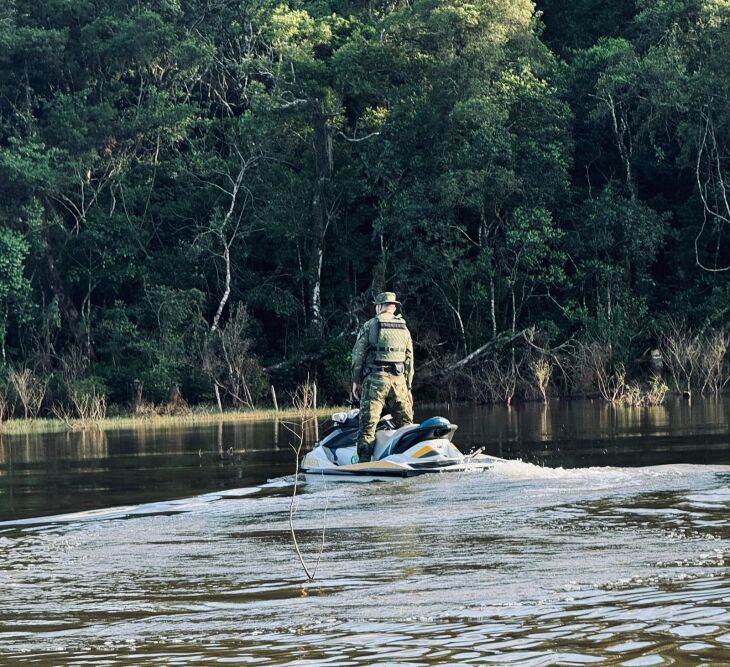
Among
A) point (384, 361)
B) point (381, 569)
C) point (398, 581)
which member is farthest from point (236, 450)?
point (398, 581)

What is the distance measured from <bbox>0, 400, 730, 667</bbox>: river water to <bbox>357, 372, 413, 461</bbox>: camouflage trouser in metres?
0.95

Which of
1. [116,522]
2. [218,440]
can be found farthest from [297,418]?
[116,522]

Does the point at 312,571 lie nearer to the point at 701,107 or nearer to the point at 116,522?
the point at 116,522

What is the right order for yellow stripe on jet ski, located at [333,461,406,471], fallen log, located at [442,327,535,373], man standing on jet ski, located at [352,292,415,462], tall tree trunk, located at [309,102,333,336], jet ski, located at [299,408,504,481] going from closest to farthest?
1. jet ski, located at [299,408,504,481]
2. yellow stripe on jet ski, located at [333,461,406,471]
3. man standing on jet ski, located at [352,292,415,462]
4. fallen log, located at [442,327,535,373]
5. tall tree trunk, located at [309,102,333,336]

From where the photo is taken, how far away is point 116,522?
12562mm

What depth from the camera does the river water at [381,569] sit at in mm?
6547

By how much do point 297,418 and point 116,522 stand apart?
23.1m

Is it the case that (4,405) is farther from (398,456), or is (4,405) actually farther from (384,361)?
(398,456)

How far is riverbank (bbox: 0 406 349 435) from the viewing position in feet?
114

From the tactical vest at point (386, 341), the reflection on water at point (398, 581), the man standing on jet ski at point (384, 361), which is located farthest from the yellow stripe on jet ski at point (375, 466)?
the reflection on water at point (398, 581)

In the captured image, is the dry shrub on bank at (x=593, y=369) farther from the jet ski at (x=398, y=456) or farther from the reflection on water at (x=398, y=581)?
the reflection on water at (x=398, y=581)

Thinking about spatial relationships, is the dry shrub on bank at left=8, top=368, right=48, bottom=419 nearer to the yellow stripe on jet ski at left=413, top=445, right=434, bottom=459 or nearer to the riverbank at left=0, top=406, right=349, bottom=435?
the riverbank at left=0, top=406, right=349, bottom=435

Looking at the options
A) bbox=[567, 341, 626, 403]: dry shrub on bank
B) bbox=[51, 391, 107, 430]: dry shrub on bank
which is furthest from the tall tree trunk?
bbox=[567, 341, 626, 403]: dry shrub on bank

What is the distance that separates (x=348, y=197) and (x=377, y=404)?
31.0 m
